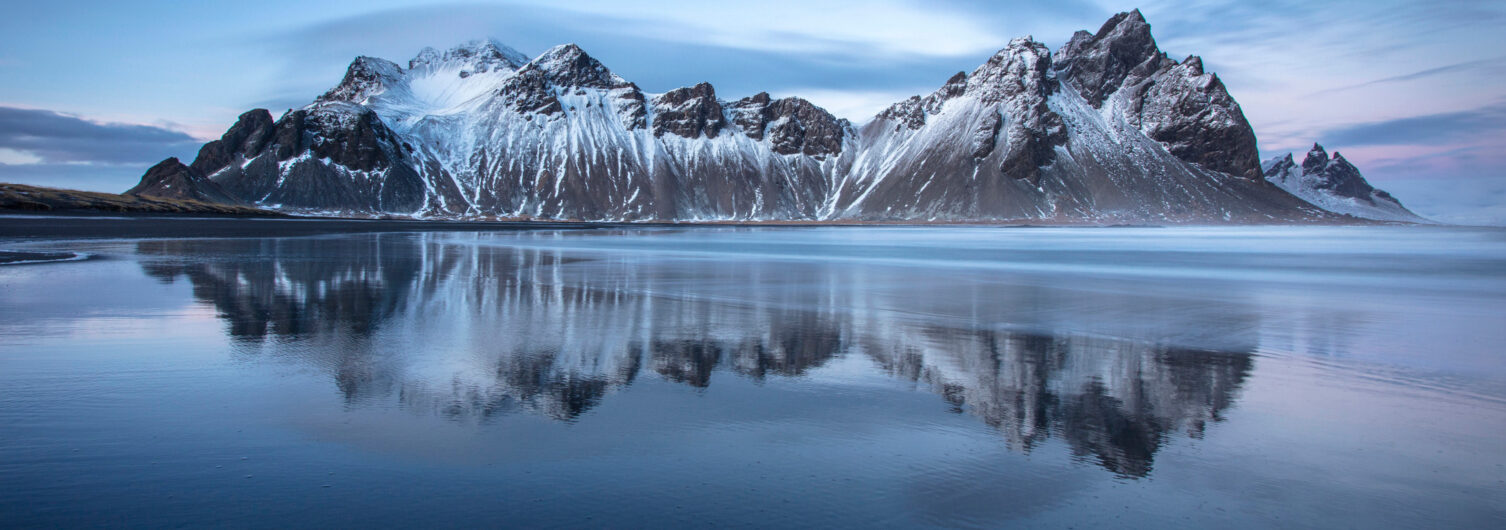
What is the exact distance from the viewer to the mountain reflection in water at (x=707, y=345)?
10.0 meters

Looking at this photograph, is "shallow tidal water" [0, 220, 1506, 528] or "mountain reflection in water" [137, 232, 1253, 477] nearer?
"shallow tidal water" [0, 220, 1506, 528]

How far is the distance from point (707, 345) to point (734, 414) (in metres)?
4.99

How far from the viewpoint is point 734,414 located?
9758 mm

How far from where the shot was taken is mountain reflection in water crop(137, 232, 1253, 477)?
10031 mm

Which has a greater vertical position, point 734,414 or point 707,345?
point 707,345

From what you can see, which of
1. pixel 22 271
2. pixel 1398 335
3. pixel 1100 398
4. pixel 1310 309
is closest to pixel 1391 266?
pixel 1310 309

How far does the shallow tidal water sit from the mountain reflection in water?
95 mm

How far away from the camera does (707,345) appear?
48.3ft

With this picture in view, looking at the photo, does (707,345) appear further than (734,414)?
Yes

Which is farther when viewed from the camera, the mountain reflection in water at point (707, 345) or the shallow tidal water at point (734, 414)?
the mountain reflection in water at point (707, 345)

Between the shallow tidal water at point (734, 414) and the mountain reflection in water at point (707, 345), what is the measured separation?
9 cm

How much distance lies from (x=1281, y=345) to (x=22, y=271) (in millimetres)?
35275

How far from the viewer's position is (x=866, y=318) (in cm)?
1912

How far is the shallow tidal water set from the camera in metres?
6.79
